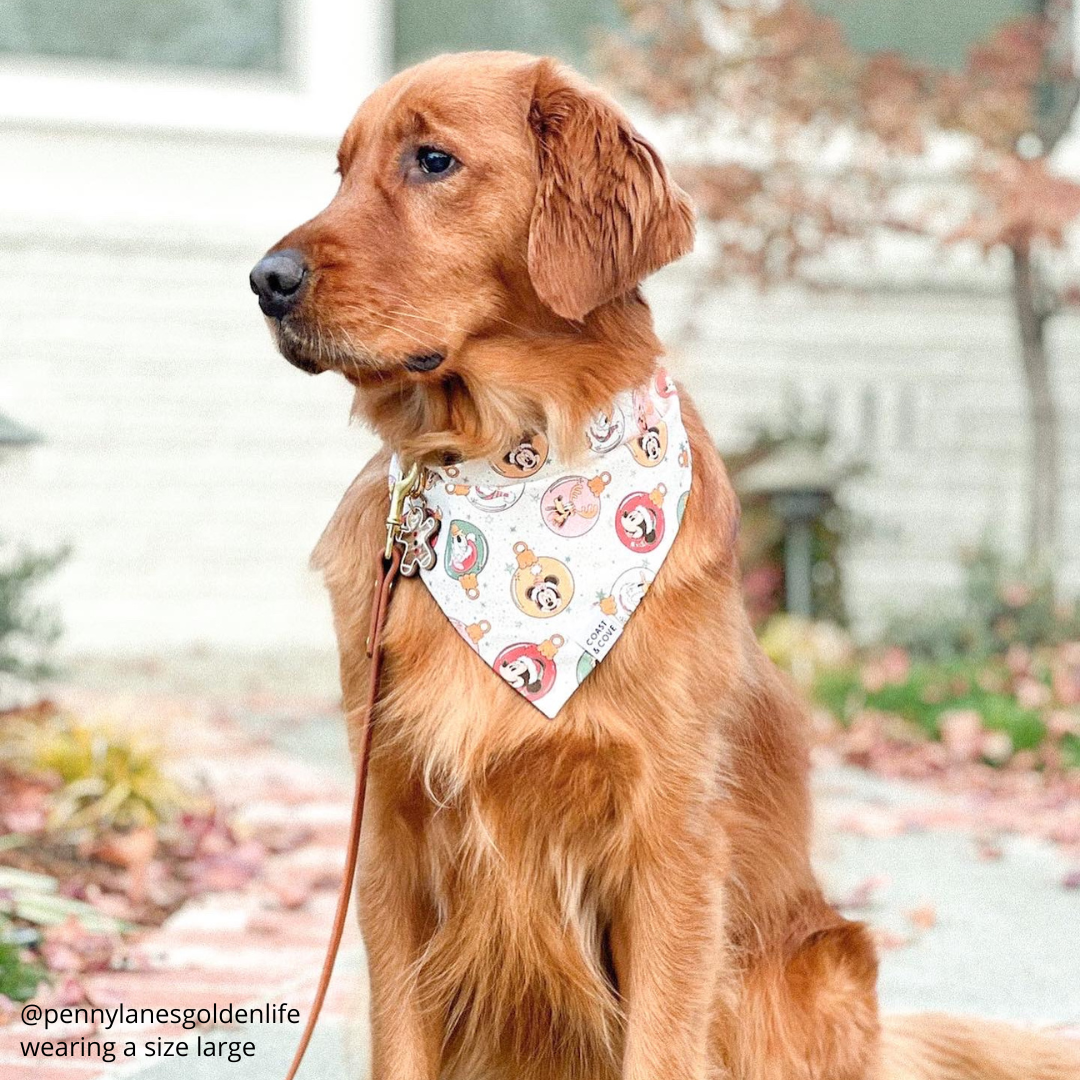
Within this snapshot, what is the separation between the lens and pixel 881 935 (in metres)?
4.20

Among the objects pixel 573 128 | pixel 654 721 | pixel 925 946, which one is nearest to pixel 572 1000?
pixel 654 721

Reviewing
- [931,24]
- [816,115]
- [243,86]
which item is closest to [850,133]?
[816,115]

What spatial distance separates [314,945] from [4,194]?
19.5 feet

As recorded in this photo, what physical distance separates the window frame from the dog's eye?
21.8 ft

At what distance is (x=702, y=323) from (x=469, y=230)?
6.89m

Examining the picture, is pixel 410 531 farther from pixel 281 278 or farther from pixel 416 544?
pixel 281 278

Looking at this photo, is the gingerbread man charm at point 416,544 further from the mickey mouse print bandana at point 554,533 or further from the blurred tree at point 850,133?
the blurred tree at point 850,133

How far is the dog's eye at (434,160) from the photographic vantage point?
258cm

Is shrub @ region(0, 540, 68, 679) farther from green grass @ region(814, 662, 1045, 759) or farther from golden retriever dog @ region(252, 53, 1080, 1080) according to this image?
green grass @ region(814, 662, 1045, 759)

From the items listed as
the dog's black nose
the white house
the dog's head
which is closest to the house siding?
the white house

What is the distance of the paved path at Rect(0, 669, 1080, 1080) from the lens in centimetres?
322

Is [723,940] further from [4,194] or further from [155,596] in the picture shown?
[4,194]

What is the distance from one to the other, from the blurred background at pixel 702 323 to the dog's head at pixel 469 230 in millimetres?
4676

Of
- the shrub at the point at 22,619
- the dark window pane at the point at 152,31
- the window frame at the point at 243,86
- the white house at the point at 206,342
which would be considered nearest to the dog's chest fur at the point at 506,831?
the shrub at the point at 22,619
